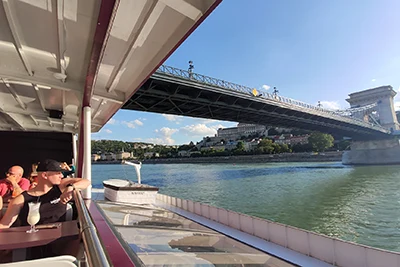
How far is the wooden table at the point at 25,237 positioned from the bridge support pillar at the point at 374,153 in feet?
134

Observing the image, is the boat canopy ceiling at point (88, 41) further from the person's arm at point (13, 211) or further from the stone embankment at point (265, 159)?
the stone embankment at point (265, 159)

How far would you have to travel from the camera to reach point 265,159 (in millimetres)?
56188

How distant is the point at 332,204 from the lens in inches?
464

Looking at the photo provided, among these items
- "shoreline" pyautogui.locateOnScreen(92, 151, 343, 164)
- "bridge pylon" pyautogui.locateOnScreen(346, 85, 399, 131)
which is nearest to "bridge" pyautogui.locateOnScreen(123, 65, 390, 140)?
"bridge pylon" pyautogui.locateOnScreen(346, 85, 399, 131)

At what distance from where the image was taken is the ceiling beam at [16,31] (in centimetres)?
216

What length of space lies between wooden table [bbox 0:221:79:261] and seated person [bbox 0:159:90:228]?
0.40 feet

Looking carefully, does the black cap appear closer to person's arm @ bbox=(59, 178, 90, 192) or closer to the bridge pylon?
person's arm @ bbox=(59, 178, 90, 192)

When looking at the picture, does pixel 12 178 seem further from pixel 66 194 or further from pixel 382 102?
pixel 382 102

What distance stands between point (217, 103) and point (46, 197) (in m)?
16.8

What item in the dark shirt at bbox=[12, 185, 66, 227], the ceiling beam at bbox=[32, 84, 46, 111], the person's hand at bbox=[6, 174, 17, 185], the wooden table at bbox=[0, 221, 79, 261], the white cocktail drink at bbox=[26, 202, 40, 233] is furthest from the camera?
the ceiling beam at bbox=[32, 84, 46, 111]

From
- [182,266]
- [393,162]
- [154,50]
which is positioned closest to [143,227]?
[182,266]

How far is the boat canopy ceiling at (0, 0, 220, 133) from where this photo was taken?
2.21 meters

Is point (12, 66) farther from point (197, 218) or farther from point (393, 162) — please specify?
point (393, 162)

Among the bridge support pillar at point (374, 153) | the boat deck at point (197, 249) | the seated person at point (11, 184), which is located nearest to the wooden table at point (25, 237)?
the boat deck at point (197, 249)
